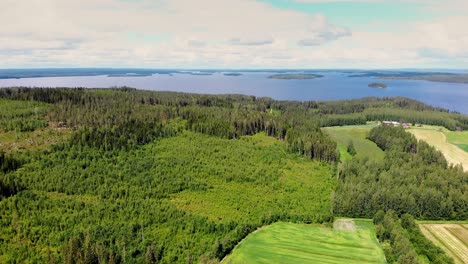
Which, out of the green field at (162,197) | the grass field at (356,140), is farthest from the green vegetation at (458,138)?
the green field at (162,197)

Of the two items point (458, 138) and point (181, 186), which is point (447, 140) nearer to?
point (458, 138)

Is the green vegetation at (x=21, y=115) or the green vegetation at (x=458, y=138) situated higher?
the green vegetation at (x=21, y=115)

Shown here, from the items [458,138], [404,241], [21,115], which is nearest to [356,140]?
[458,138]

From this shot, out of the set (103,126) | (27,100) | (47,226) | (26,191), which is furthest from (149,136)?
(27,100)

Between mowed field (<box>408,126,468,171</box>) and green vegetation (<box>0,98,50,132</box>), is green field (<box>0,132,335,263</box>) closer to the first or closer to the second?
green vegetation (<box>0,98,50,132</box>)

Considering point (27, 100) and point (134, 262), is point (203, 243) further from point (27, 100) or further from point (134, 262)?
point (27, 100)

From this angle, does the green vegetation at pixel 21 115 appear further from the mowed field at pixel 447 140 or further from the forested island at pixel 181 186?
the mowed field at pixel 447 140
